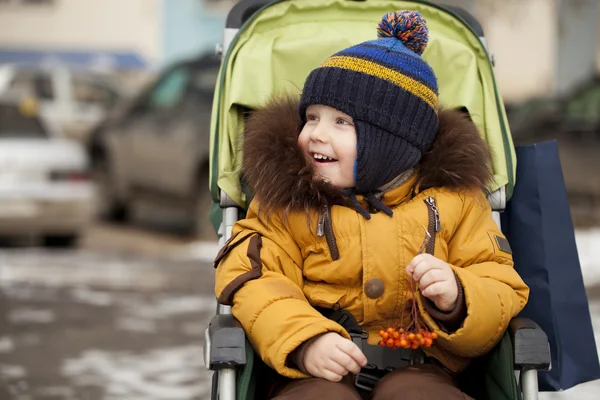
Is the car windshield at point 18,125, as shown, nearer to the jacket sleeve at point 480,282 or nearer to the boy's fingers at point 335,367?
the jacket sleeve at point 480,282

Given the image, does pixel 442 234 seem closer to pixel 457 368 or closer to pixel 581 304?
pixel 457 368

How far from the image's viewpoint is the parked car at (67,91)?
16469mm

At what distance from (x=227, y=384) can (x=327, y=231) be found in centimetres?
56

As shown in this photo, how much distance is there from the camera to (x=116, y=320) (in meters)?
7.13

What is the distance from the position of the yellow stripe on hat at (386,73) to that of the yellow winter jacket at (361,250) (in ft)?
0.53

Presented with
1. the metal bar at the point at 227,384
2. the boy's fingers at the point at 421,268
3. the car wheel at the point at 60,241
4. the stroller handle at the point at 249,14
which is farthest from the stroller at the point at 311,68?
the car wheel at the point at 60,241

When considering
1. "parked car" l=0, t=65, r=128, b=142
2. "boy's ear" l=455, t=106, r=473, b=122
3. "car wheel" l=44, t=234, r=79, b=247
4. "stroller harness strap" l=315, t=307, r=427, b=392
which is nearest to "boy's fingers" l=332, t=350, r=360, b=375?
"stroller harness strap" l=315, t=307, r=427, b=392

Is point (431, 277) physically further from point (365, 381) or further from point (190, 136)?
point (190, 136)

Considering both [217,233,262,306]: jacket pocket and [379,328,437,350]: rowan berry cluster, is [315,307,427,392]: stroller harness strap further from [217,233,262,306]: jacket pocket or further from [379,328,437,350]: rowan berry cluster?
[217,233,262,306]: jacket pocket

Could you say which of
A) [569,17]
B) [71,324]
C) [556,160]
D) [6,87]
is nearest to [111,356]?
[71,324]

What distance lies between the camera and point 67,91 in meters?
16.9

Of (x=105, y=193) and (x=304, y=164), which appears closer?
(x=304, y=164)

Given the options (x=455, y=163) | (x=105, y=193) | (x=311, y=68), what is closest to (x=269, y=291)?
(x=455, y=163)

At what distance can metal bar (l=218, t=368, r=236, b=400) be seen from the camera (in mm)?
3006
